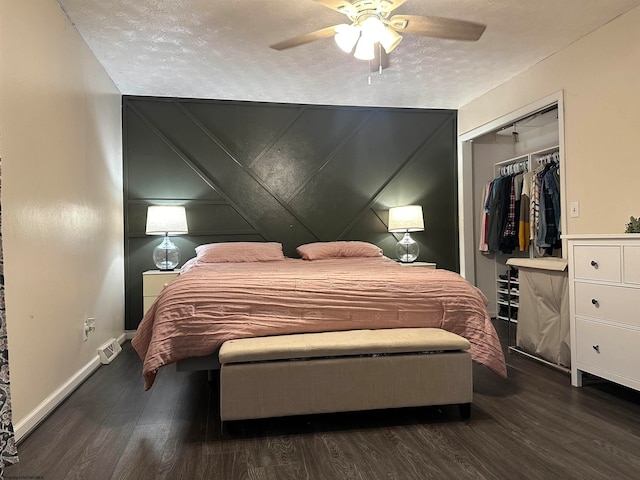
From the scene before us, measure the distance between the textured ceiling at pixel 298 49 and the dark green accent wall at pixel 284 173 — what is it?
22cm

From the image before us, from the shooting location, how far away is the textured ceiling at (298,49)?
260cm

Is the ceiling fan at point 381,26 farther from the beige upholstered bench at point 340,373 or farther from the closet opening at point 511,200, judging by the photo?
the beige upholstered bench at point 340,373

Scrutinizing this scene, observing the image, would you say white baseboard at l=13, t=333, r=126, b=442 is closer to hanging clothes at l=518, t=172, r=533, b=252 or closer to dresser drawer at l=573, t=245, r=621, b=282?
dresser drawer at l=573, t=245, r=621, b=282

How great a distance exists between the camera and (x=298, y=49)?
10.4 ft

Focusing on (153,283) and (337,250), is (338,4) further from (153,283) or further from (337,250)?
(153,283)

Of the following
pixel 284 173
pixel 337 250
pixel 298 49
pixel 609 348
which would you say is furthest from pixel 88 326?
pixel 609 348

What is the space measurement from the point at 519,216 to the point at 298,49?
2540 mm

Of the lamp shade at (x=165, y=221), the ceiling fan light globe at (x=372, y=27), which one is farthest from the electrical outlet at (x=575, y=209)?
the lamp shade at (x=165, y=221)

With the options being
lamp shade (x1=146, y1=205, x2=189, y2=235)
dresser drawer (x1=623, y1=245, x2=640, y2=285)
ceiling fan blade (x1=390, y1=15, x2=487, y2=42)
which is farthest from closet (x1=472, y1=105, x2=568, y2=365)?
lamp shade (x1=146, y1=205, x2=189, y2=235)

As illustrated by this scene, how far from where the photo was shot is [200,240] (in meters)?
4.21

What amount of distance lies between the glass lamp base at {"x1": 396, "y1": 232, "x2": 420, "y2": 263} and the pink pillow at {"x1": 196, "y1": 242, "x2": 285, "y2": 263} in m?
1.25

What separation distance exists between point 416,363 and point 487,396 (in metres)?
0.65

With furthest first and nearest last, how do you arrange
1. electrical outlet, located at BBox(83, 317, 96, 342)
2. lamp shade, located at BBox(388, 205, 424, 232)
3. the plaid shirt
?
lamp shade, located at BBox(388, 205, 424, 232)
the plaid shirt
electrical outlet, located at BBox(83, 317, 96, 342)

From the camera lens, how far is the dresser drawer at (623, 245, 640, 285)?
2.19m
